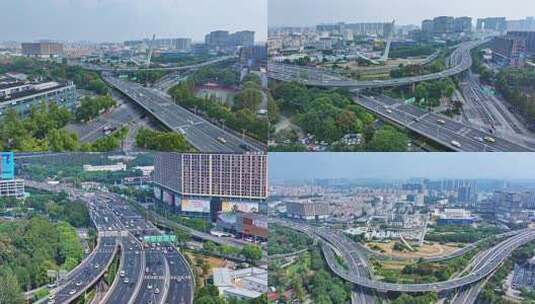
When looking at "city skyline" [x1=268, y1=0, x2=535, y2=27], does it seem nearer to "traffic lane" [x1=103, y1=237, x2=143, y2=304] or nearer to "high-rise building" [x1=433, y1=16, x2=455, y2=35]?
"high-rise building" [x1=433, y1=16, x2=455, y2=35]

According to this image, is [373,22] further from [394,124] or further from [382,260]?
[382,260]

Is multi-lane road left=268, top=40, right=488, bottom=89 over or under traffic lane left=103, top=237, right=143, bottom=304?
over

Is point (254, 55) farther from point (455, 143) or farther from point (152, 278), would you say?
point (152, 278)

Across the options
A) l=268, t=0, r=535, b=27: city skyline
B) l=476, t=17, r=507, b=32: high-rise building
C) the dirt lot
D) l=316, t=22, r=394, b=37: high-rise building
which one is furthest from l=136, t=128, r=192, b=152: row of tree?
l=476, t=17, r=507, b=32: high-rise building

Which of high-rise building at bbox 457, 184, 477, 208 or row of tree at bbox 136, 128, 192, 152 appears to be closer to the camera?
high-rise building at bbox 457, 184, 477, 208

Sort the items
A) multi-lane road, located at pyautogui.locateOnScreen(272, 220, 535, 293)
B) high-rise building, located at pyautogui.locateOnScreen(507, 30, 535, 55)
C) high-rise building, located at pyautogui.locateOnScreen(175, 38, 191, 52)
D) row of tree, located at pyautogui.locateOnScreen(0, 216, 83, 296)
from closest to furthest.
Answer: high-rise building, located at pyautogui.locateOnScreen(507, 30, 535, 55) → multi-lane road, located at pyautogui.locateOnScreen(272, 220, 535, 293) → row of tree, located at pyautogui.locateOnScreen(0, 216, 83, 296) → high-rise building, located at pyautogui.locateOnScreen(175, 38, 191, 52)

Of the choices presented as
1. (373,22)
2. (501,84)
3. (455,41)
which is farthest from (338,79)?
(501,84)

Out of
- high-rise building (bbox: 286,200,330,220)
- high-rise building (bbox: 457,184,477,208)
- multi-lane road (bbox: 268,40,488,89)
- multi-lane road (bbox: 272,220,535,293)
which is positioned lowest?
multi-lane road (bbox: 272,220,535,293)

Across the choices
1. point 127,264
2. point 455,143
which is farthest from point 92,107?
point 455,143
